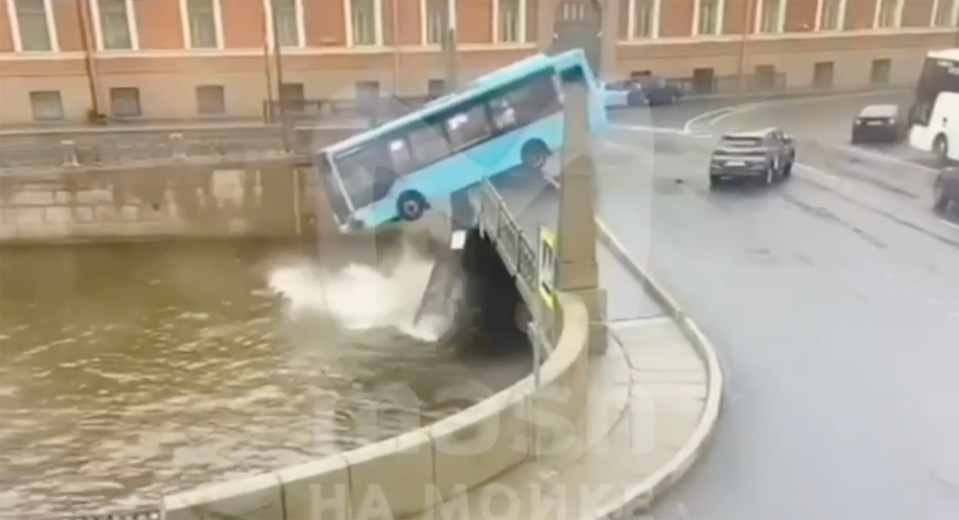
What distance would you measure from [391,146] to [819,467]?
6210 mm

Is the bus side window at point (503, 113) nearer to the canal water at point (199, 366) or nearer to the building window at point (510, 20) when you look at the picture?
the canal water at point (199, 366)

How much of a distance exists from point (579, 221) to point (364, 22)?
372 inches

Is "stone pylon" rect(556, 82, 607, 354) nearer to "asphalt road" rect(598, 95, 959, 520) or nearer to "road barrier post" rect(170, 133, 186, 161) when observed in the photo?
"asphalt road" rect(598, 95, 959, 520)

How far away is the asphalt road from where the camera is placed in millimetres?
4441

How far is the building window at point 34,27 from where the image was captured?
13.6m

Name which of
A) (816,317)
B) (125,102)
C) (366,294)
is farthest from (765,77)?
(125,102)

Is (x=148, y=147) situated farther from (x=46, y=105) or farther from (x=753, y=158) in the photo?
(x=753, y=158)

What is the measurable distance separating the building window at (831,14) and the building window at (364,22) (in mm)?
6683

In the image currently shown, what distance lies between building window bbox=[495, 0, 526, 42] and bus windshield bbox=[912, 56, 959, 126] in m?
5.21

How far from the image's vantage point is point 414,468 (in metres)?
3.88

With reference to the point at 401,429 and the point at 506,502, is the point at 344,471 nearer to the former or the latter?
the point at 506,502

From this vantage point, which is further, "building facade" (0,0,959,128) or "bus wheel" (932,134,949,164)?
"building facade" (0,0,959,128)

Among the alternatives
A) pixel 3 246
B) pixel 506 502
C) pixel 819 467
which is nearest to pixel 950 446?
pixel 819 467

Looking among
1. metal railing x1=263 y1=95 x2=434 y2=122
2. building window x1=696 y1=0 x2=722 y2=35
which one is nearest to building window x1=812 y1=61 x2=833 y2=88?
building window x1=696 y1=0 x2=722 y2=35
